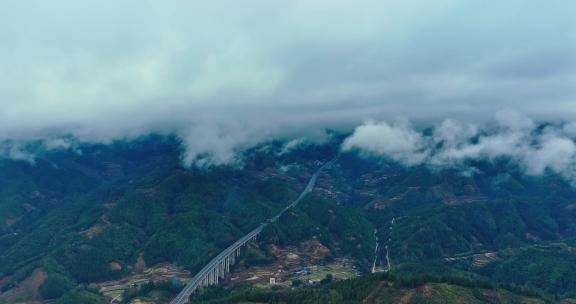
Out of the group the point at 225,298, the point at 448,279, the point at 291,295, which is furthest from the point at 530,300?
the point at 225,298

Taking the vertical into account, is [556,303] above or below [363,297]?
below

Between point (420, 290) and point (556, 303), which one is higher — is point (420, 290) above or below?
above

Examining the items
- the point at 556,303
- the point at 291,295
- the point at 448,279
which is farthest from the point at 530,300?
the point at 291,295

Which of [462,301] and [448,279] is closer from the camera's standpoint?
[462,301]

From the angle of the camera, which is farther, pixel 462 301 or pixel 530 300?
pixel 530 300

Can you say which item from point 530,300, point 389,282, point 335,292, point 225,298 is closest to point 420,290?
point 389,282

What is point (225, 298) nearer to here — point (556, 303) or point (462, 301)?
point (462, 301)

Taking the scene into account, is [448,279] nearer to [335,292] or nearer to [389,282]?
[389,282]
